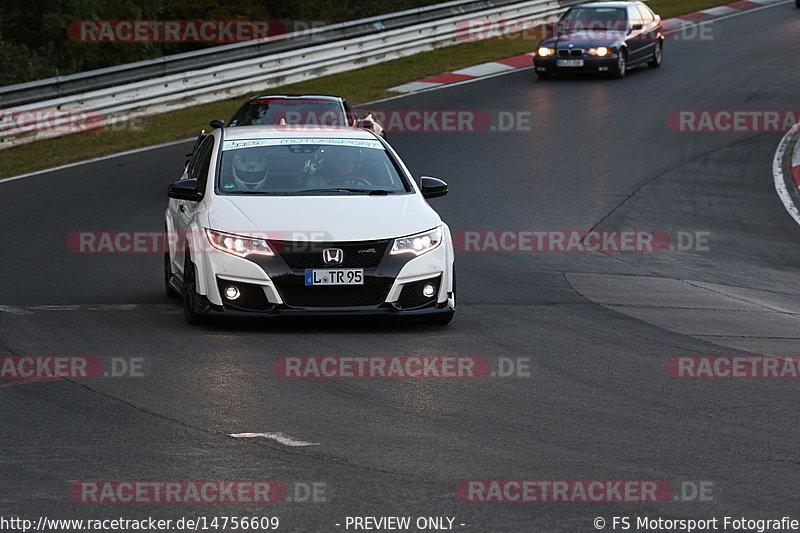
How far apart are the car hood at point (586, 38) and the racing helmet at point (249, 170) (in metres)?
19.2

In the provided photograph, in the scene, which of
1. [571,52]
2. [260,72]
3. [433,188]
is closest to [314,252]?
[433,188]

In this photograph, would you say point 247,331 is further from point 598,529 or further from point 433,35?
point 433,35

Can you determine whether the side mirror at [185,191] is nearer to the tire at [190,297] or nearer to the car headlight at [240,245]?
the tire at [190,297]

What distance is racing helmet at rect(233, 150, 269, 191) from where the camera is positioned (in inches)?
415

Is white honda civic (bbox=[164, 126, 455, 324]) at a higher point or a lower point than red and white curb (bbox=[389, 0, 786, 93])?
higher

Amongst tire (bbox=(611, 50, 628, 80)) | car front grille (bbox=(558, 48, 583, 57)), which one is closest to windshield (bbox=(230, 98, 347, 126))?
car front grille (bbox=(558, 48, 583, 57))

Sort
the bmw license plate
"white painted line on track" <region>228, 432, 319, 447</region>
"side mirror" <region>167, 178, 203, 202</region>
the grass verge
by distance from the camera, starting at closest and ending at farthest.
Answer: "white painted line on track" <region>228, 432, 319, 447</region>
the bmw license plate
"side mirror" <region>167, 178, 203, 202</region>
the grass verge

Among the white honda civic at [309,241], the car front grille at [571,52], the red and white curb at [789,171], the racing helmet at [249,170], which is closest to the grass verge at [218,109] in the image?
the car front grille at [571,52]

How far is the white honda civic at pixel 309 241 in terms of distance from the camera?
9531 mm

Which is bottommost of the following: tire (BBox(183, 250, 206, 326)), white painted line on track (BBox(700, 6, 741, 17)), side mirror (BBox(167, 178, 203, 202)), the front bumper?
white painted line on track (BBox(700, 6, 741, 17))

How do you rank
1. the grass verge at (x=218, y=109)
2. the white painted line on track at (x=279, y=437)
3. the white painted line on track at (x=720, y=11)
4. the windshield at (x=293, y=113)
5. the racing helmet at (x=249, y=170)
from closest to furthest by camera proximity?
1. the white painted line on track at (x=279, y=437)
2. the racing helmet at (x=249, y=170)
3. the windshield at (x=293, y=113)
4. the grass verge at (x=218, y=109)
5. the white painted line on track at (x=720, y=11)

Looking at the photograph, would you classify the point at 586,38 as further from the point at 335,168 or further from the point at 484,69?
the point at 335,168

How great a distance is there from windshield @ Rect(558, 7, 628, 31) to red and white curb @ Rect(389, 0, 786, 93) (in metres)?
1.80

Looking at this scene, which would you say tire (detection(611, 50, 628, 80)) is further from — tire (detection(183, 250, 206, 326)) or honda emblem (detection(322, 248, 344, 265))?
honda emblem (detection(322, 248, 344, 265))
